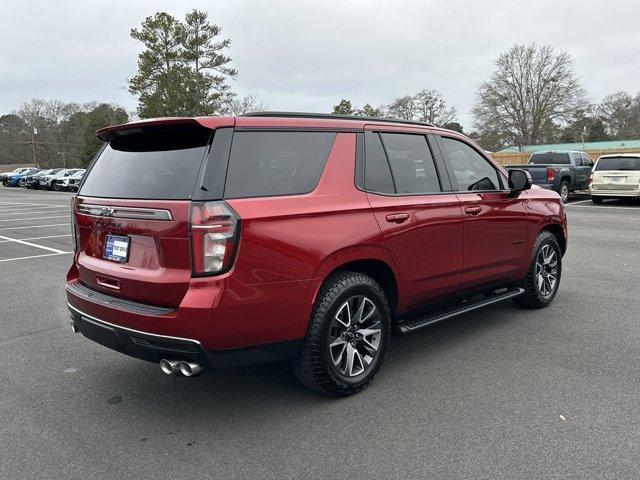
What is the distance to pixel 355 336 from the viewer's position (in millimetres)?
3551

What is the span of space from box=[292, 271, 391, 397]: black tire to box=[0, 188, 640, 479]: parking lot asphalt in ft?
0.43

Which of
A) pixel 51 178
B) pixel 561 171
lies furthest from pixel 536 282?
pixel 51 178

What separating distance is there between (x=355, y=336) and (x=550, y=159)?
19.1 meters

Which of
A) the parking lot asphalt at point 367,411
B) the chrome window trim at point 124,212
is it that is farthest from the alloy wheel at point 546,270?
the chrome window trim at point 124,212

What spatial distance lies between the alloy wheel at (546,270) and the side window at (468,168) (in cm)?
110

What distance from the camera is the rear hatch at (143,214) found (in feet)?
9.59

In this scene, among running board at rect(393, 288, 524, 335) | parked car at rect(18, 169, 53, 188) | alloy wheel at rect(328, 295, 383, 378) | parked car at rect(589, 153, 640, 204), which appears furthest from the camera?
parked car at rect(18, 169, 53, 188)

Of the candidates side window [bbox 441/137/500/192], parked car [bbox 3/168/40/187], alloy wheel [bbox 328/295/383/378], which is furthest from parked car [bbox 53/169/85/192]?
alloy wheel [bbox 328/295/383/378]

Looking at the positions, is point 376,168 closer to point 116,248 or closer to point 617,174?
point 116,248

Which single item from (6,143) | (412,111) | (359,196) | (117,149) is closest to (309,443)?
(359,196)

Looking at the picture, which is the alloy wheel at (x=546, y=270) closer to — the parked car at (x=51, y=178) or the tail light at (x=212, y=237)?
the tail light at (x=212, y=237)

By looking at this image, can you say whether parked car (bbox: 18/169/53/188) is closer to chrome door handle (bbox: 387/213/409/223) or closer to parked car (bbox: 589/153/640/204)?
parked car (bbox: 589/153/640/204)

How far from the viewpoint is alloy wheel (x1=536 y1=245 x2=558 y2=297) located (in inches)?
214

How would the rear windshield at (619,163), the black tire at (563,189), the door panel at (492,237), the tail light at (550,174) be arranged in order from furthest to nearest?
the black tire at (563,189) < the tail light at (550,174) < the rear windshield at (619,163) < the door panel at (492,237)
